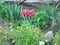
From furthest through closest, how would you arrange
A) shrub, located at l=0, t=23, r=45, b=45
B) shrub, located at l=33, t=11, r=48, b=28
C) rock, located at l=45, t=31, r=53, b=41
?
1. shrub, located at l=33, t=11, r=48, b=28
2. rock, located at l=45, t=31, r=53, b=41
3. shrub, located at l=0, t=23, r=45, b=45

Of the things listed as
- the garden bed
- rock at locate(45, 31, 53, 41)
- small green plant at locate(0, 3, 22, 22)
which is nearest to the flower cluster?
the garden bed

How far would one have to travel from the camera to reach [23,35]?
4109mm

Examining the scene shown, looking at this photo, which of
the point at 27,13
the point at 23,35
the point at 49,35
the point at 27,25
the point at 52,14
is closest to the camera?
the point at 23,35

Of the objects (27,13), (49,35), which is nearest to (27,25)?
(27,13)

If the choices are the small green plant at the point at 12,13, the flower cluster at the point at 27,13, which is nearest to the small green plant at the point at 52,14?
the flower cluster at the point at 27,13

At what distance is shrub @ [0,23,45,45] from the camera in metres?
4.09

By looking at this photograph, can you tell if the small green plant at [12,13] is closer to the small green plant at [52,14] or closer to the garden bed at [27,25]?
the garden bed at [27,25]

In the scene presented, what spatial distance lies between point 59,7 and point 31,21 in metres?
1.26

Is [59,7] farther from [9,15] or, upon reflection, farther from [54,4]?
[9,15]

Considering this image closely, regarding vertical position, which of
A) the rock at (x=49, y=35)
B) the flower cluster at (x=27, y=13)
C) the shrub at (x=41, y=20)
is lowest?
the rock at (x=49, y=35)

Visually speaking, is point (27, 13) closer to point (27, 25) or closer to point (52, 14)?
point (27, 25)

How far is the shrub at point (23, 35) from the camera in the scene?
4094mm

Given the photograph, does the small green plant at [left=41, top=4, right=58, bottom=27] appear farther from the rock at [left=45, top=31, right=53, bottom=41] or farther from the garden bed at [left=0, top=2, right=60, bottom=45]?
the rock at [left=45, top=31, right=53, bottom=41]

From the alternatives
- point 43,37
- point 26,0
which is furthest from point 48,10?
point 26,0
